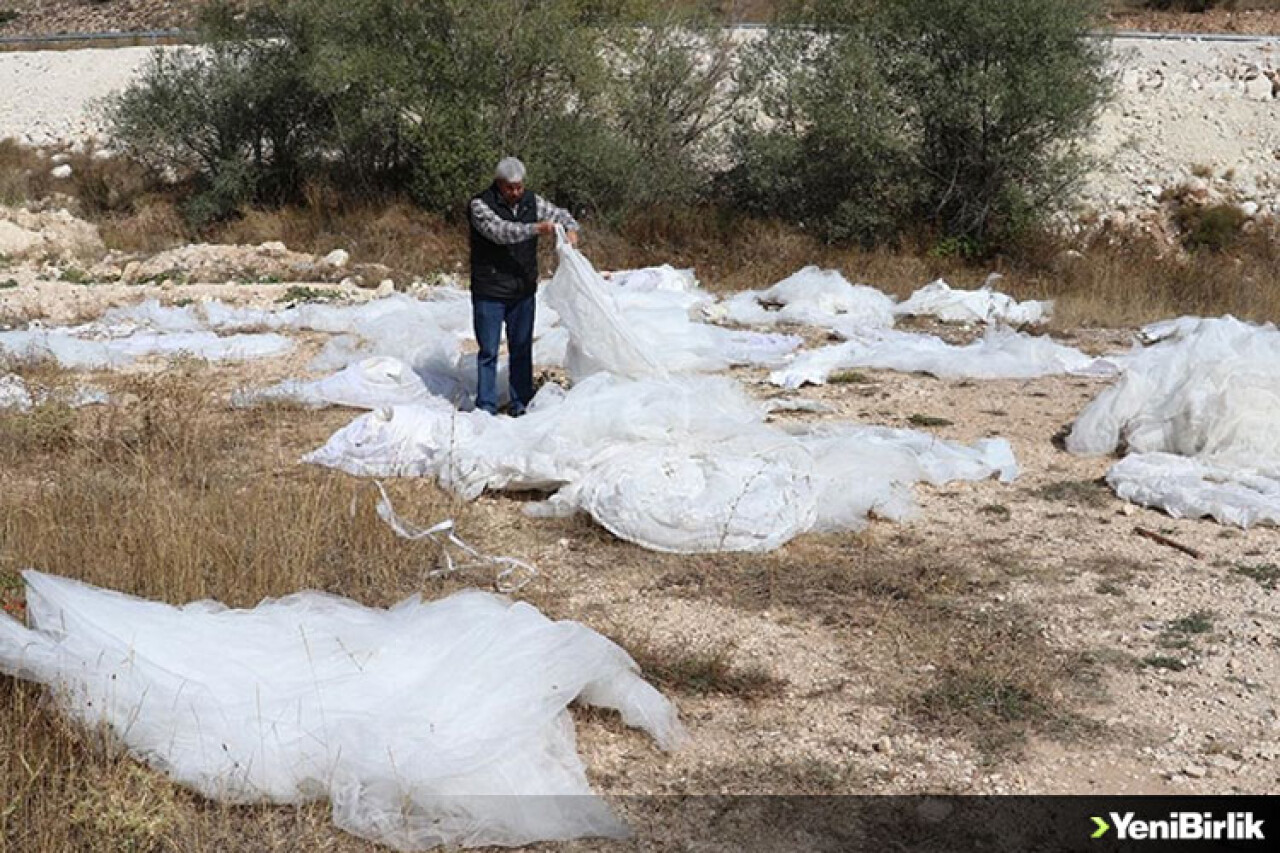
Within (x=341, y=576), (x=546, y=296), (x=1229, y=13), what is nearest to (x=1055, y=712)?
(x=341, y=576)

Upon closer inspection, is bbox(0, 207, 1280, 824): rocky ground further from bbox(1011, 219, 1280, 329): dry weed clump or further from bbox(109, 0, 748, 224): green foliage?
bbox(109, 0, 748, 224): green foliage

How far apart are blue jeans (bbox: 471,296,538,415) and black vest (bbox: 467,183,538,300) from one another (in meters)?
0.08

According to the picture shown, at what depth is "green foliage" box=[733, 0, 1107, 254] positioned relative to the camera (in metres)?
12.3

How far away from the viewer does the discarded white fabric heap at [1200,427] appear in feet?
18.5

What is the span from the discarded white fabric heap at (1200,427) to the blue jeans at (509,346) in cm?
289

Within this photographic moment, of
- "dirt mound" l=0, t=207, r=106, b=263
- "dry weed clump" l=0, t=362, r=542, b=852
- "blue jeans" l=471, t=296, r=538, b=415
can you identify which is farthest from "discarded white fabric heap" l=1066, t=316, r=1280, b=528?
"dirt mound" l=0, t=207, r=106, b=263

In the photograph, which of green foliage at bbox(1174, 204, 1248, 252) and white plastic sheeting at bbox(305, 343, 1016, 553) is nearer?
white plastic sheeting at bbox(305, 343, 1016, 553)

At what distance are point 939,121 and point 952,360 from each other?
5.66m

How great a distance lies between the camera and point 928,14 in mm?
12773

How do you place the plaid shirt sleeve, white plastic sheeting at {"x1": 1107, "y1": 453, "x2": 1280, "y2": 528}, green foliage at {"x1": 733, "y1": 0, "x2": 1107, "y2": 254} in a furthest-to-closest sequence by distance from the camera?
green foliage at {"x1": 733, "y1": 0, "x2": 1107, "y2": 254} < the plaid shirt sleeve < white plastic sheeting at {"x1": 1107, "y1": 453, "x2": 1280, "y2": 528}

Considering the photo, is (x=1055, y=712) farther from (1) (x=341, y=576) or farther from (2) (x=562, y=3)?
(2) (x=562, y=3)

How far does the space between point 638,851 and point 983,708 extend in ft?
4.09

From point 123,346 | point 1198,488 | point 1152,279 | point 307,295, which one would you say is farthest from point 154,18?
point 1198,488

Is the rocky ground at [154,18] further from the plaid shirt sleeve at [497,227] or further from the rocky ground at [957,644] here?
the rocky ground at [957,644]
